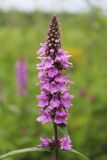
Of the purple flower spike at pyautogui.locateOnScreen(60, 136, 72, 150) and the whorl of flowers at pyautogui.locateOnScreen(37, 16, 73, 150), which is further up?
the whorl of flowers at pyautogui.locateOnScreen(37, 16, 73, 150)

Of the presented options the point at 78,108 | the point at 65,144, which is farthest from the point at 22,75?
the point at 65,144

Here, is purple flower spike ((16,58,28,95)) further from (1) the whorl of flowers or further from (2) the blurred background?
(1) the whorl of flowers

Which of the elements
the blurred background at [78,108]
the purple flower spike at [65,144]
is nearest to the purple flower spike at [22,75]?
the blurred background at [78,108]

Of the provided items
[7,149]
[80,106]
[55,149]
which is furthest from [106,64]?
[55,149]

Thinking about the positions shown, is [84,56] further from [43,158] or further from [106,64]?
[43,158]

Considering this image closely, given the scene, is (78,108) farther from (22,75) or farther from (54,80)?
(54,80)

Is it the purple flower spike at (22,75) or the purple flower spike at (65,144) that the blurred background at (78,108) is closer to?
the purple flower spike at (22,75)

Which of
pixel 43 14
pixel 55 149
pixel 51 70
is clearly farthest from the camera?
pixel 43 14

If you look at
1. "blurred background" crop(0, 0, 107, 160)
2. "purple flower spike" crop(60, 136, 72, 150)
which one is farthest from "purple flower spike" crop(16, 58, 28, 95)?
"purple flower spike" crop(60, 136, 72, 150)

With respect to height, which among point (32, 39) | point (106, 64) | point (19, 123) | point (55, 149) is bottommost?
point (55, 149)
